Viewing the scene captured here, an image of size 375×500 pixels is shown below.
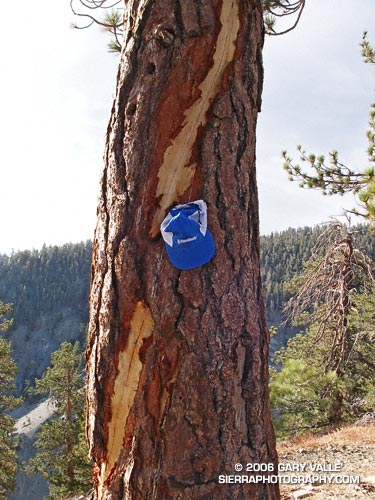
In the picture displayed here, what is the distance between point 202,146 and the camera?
5.66 ft

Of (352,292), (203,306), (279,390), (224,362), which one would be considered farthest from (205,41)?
(352,292)

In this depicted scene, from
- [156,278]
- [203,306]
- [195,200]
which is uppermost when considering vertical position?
[195,200]

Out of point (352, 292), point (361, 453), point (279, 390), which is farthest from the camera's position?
point (352, 292)

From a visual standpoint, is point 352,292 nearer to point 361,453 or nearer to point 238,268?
point 361,453

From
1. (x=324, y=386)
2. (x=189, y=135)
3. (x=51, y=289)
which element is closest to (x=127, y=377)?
(x=189, y=135)

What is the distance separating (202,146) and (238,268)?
1.61ft

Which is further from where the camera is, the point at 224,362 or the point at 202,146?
the point at 202,146

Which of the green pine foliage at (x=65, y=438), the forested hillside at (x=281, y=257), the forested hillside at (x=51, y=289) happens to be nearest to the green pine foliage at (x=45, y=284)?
the forested hillside at (x=51, y=289)

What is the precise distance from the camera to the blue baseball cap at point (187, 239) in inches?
62.2

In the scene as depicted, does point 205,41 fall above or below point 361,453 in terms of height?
above

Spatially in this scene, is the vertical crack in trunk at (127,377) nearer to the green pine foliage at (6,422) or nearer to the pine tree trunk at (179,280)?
the pine tree trunk at (179,280)

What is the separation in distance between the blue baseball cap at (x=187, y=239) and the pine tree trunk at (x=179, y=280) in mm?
37

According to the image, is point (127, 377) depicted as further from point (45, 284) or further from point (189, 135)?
point (45, 284)

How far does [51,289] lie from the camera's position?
93.1 meters
